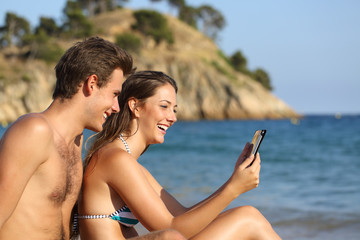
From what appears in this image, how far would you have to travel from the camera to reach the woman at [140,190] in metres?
2.77

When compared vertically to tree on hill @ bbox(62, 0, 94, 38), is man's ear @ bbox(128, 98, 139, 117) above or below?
below

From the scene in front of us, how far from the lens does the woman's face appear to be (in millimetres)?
3201

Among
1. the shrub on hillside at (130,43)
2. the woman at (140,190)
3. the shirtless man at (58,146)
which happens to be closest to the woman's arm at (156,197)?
the woman at (140,190)

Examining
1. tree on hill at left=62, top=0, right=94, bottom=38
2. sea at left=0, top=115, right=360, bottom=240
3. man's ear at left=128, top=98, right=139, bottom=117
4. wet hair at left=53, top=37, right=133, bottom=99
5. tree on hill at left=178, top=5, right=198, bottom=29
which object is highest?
tree on hill at left=178, top=5, right=198, bottom=29

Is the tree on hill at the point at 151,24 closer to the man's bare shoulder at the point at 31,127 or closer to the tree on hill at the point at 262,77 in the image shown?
the tree on hill at the point at 262,77

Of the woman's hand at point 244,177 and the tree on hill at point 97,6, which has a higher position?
the tree on hill at point 97,6

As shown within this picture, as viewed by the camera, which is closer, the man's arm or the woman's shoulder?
the man's arm

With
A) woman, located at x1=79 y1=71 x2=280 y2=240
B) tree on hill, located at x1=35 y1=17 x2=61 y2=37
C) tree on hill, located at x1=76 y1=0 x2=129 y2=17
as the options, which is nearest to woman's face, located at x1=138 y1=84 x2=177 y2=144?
woman, located at x1=79 y1=71 x2=280 y2=240

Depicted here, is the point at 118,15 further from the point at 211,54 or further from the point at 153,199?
the point at 153,199

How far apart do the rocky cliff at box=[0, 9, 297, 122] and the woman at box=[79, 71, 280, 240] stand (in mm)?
40664

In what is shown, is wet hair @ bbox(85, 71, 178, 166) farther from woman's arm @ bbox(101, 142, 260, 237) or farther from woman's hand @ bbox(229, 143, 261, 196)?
woman's hand @ bbox(229, 143, 261, 196)

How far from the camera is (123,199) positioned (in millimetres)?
2838

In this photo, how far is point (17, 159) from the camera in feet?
7.09

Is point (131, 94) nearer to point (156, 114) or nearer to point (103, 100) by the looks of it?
Result: point (156, 114)
